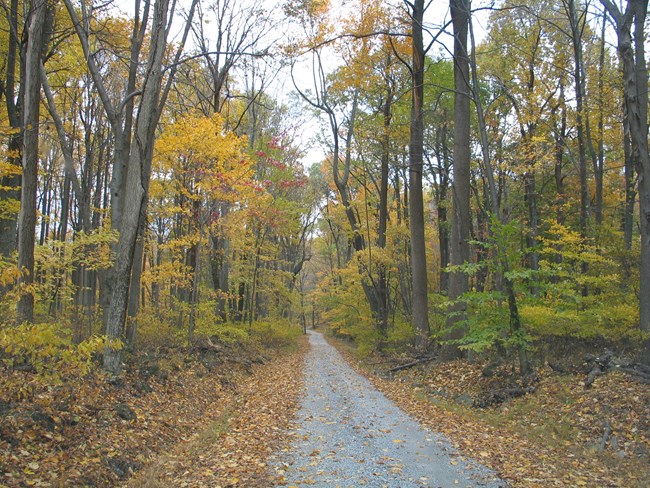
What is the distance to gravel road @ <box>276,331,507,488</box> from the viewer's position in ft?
16.1

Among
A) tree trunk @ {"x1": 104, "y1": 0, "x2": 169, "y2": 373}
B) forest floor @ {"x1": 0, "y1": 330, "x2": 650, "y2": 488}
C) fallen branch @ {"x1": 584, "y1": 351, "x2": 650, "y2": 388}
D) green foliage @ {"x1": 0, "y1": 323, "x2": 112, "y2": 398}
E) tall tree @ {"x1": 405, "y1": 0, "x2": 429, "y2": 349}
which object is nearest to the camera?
green foliage @ {"x1": 0, "y1": 323, "x2": 112, "y2": 398}

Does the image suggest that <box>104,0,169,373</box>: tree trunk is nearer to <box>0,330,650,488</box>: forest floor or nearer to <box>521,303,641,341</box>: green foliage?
<box>0,330,650,488</box>: forest floor

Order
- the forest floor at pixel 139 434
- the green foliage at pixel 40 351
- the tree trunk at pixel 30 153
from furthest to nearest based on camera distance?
1. the tree trunk at pixel 30 153
2. the forest floor at pixel 139 434
3. the green foliage at pixel 40 351

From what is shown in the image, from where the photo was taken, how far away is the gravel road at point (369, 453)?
4.89 meters

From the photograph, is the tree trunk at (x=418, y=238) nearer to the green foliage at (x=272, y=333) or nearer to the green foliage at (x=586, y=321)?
the green foliage at (x=586, y=321)

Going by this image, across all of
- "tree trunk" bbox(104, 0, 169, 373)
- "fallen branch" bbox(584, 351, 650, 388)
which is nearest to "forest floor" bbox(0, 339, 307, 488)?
"tree trunk" bbox(104, 0, 169, 373)

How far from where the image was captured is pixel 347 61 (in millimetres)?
17828

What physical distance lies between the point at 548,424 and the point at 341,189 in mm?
15187

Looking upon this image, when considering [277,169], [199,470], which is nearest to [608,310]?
[199,470]

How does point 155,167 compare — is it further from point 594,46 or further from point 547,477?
point 594,46

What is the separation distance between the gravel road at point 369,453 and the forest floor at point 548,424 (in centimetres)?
37

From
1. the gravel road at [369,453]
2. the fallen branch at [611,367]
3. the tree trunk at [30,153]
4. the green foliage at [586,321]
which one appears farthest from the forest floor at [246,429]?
the tree trunk at [30,153]

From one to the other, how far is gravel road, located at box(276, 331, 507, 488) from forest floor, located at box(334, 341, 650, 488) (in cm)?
37

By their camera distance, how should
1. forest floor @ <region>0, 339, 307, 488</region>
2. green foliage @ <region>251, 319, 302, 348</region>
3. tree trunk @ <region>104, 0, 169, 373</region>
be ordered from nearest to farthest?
forest floor @ <region>0, 339, 307, 488</region> < tree trunk @ <region>104, 0, 169, 373</region> < green foliage @ <region>251, 319, 302, 348</region>
